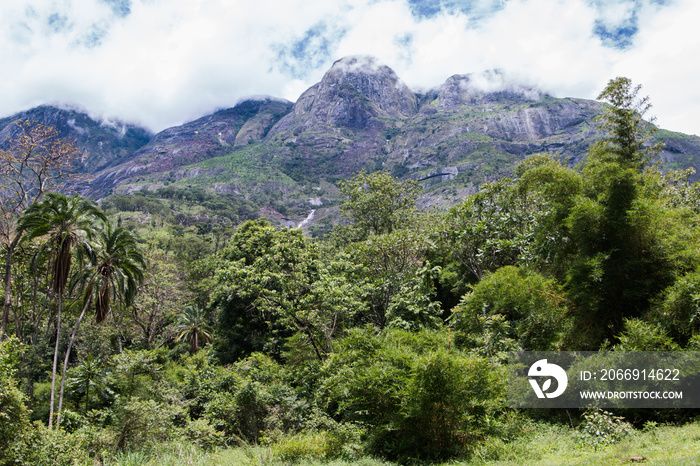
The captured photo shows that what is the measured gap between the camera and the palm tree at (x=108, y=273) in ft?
54.3

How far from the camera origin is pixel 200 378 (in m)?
16.7

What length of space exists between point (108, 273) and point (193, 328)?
1294 centimetres

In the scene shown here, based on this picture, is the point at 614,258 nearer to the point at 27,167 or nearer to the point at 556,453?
the point at 556,453

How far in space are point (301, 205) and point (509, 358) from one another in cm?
15830

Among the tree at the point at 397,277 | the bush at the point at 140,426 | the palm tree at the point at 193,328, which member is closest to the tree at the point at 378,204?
the tree at the point at 397,277

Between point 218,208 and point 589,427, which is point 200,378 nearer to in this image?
point 589,427

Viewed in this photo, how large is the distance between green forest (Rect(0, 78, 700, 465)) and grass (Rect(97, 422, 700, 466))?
59 millimetres

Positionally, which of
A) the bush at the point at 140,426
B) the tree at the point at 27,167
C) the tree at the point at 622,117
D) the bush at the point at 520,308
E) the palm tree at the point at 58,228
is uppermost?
the tree at the point at 622,117

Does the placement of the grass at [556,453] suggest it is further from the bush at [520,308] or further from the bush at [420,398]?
the bush at [520,308]

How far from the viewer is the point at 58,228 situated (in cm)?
1476

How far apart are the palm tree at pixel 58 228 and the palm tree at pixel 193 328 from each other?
532 inches

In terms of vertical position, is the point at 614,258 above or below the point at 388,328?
above

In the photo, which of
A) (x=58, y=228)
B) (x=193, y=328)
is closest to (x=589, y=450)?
(x=58, y=228)

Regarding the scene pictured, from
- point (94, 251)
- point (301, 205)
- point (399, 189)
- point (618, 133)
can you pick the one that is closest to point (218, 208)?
point (301, 205)
